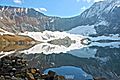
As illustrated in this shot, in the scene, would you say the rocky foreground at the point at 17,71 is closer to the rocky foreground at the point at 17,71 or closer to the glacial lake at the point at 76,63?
the rocky foreground at the point at 17,71

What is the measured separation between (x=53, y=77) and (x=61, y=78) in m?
0.90

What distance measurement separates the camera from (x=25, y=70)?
2580 cm

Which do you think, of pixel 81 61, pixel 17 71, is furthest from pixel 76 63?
pixel 17 71

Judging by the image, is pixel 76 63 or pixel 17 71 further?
pixel 76 63

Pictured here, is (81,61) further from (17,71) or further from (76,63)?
(17,71)

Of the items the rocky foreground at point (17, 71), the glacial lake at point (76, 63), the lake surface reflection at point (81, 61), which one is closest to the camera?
the rocky foreground at point (17, 71)

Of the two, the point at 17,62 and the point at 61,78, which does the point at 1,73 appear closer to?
the point at 17,62

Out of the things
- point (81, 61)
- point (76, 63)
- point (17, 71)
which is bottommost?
point (76, 63)

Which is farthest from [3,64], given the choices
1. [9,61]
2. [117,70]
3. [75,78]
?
[117,70]

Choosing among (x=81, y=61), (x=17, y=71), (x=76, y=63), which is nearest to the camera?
(x=17, y=71)

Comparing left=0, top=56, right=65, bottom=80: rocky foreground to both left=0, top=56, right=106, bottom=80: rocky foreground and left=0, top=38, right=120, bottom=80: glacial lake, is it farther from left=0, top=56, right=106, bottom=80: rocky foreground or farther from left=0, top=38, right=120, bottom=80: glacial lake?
left=0, top=38, right=120, bottom=80: glacial lake

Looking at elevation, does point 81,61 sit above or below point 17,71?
below

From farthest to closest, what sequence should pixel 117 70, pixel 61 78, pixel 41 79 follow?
pixel 117 70 < pixel 61 78 < pixel 41 79

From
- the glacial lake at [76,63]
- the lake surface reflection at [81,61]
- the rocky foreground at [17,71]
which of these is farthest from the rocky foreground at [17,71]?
the lake surface reflection at [81,61]
